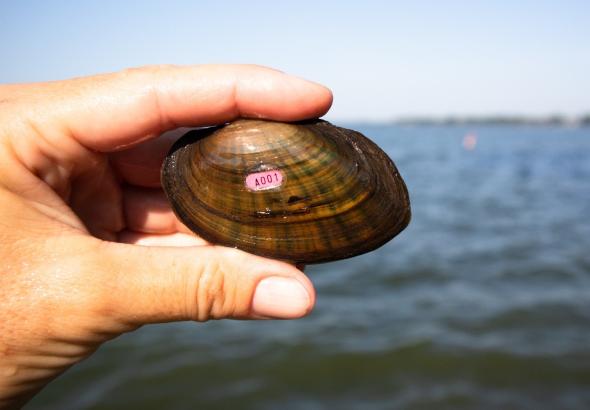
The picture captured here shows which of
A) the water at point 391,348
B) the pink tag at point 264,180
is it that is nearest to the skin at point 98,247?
the pink tag at point 264,180

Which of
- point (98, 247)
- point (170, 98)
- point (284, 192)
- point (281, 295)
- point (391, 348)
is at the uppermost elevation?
point (170, 98)

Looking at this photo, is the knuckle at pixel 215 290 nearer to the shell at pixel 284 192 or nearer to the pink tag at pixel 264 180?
the shell at pixel 284 192

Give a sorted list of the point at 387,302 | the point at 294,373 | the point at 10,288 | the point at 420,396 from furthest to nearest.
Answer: the point at 387,302
the point at 294,373
the point at 420,396
the point at 10,288

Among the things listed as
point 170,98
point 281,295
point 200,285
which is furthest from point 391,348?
point 170,98

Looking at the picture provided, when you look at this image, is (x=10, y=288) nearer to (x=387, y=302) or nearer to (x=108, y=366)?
(x=108, y=366)

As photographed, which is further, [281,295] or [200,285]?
[281,295]

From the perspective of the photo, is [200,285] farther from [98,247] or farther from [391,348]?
[391,348]

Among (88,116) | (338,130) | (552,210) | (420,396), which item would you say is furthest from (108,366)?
(552,210)
